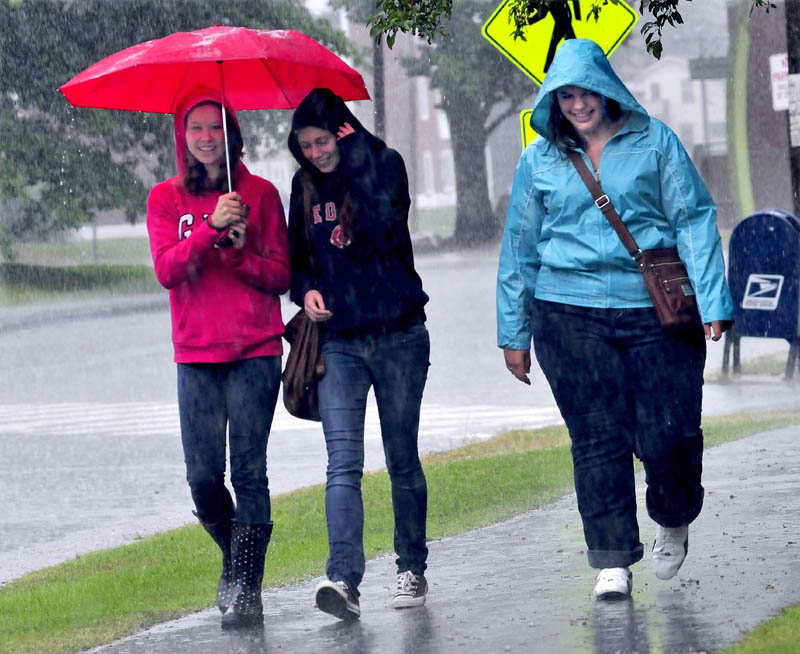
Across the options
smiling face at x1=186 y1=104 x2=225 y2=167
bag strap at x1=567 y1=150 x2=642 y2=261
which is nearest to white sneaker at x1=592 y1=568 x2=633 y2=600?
bag strap at x1=567 y1=150 x2=642 y2=261

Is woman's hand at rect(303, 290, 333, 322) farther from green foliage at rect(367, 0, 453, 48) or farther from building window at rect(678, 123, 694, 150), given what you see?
building window at rect(678, 123, 694, 150)

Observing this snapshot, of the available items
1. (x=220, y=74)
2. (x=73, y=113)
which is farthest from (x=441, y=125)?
(x=220, y=74)

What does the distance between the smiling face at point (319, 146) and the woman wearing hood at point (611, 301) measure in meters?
0.66

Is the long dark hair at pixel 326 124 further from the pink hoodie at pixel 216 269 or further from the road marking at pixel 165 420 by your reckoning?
the road marking at pixel 165 420

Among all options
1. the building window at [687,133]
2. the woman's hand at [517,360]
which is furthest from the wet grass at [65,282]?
the building window at [687,133]

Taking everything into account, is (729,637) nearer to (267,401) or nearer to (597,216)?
(597,216)

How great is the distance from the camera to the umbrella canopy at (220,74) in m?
5.59

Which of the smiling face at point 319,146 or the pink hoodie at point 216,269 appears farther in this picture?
the smiling face at point 319,146

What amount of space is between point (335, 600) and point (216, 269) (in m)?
1.22

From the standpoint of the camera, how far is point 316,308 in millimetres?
5453

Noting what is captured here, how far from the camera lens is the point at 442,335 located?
65.5ft

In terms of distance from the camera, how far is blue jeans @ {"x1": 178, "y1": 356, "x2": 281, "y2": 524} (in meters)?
5.44

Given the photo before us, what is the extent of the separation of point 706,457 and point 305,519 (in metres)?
2.39

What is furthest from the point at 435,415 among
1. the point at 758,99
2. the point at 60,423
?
the point at 758,99
